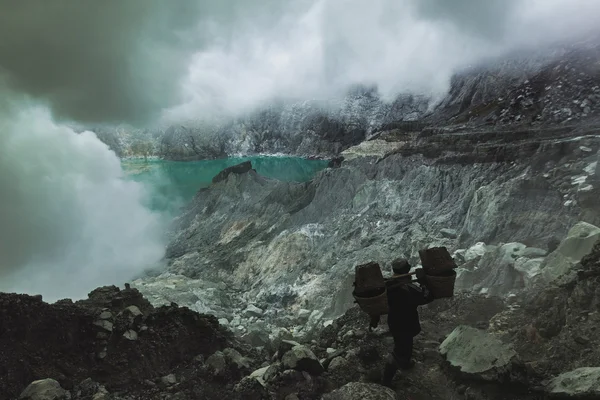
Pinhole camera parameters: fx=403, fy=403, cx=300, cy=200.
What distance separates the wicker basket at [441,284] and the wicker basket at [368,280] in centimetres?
69

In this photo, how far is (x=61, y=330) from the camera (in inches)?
299

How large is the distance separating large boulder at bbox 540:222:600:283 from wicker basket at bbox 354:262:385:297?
16.3 feet

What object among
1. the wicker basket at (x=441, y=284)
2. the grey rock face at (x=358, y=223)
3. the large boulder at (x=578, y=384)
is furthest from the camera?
the grey rock face at (x=358, y=223)

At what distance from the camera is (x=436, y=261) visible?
212 inches

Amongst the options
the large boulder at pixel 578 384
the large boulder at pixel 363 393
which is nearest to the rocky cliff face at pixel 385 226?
the large boulder at pixel 578 384

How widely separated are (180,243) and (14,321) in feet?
79.6

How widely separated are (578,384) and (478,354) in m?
1.44

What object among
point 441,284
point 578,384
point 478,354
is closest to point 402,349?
point 478,354

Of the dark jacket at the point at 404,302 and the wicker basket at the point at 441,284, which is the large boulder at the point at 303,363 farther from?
the wicker basket at the point at 441,284

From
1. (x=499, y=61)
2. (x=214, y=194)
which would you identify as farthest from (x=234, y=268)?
(x=499, y=61)

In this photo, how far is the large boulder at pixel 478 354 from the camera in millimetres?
5453

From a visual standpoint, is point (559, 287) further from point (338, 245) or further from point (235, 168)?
point (235, 168)

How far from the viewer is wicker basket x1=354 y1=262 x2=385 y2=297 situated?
16.9 ft

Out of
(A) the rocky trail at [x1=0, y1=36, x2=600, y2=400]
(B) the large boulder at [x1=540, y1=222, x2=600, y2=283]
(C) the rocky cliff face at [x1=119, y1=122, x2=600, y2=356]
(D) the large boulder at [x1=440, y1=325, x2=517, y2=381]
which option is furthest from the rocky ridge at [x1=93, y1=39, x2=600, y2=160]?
(D) the large boulder at [x1=440, y1=325, x2=517, y2=381]
